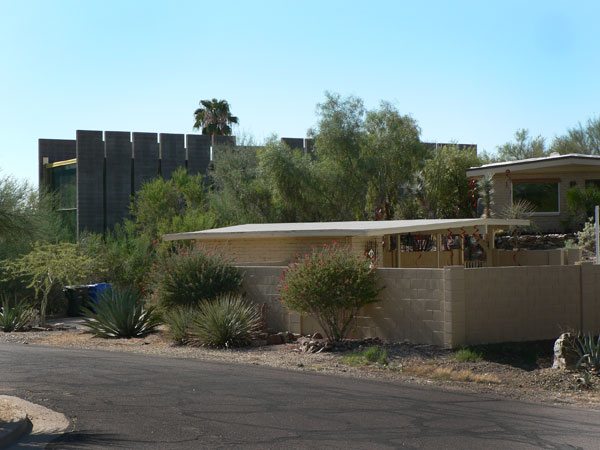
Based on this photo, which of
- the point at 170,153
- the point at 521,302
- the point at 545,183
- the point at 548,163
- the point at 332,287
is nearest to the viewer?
the point at 521,302

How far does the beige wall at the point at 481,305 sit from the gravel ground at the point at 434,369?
57 cm

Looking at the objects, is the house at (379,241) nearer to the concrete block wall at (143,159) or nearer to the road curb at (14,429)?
the road curb at (14,429)

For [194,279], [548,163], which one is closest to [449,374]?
[194,279]

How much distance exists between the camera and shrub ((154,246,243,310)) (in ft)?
61.4

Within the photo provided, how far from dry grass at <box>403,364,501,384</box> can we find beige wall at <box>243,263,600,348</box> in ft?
5.53

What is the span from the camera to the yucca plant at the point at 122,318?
19.4 meters

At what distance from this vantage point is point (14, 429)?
7758 mm

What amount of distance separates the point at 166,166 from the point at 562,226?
24.4 m

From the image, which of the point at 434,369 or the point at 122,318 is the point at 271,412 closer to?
the point at 434,369

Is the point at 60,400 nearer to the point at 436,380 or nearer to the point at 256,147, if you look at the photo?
the point at 436,380

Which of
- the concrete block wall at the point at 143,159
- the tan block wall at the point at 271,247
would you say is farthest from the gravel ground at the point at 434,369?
the concrete block wall at the point at 143,159

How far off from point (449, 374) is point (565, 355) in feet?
7.80

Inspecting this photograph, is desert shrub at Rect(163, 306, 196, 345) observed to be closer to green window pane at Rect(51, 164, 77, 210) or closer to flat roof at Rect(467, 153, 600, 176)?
flat roof at Rect(467, 153, 600, 176)

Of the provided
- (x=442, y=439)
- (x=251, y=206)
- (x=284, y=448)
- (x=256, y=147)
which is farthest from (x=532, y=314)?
(x=256, y=147)
